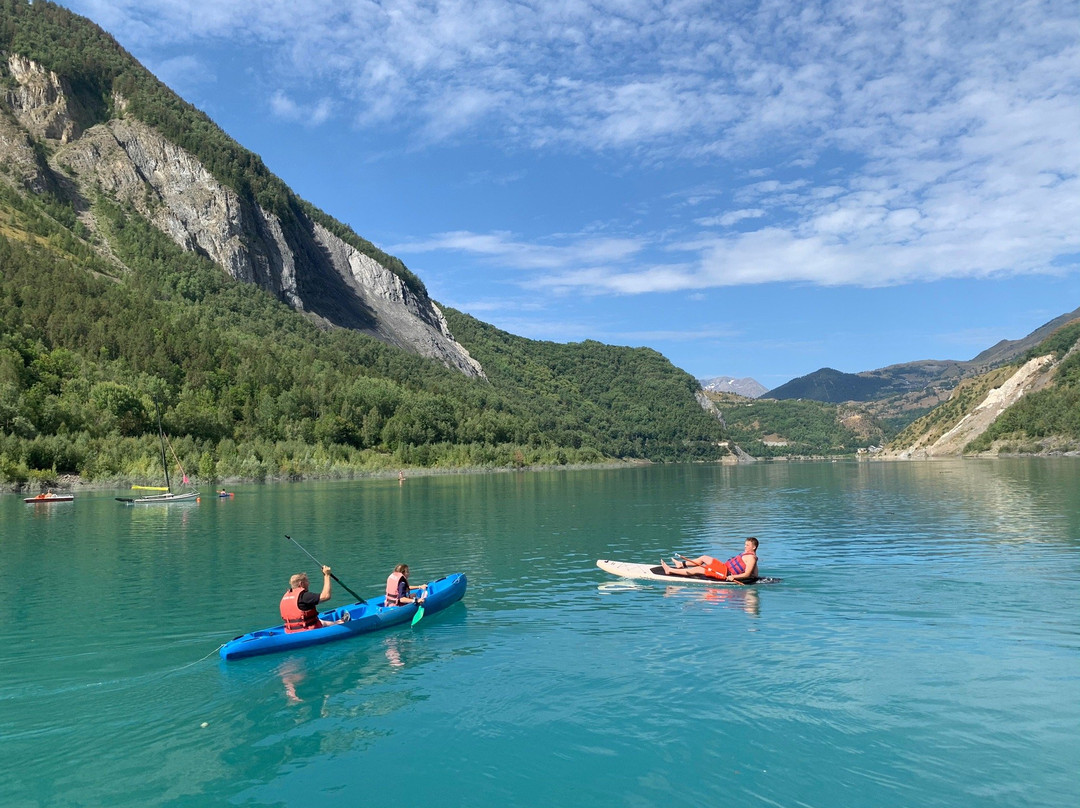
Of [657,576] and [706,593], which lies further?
Answer: [657,576]

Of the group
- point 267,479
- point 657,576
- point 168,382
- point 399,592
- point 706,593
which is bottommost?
point 706,593

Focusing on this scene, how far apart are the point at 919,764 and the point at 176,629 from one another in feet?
72.1

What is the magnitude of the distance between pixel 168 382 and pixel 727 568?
128m

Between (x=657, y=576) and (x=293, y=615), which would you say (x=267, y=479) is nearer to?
(x=657, y=576)

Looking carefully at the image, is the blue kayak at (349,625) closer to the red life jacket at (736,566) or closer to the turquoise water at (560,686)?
the turquoise water at (560,686)

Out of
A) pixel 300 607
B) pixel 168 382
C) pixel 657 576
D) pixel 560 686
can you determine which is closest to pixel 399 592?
pixel 300 607

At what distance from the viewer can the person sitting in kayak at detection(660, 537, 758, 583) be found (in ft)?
102

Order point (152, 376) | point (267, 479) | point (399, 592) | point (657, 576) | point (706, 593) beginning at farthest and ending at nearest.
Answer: point (152, 376) → point (267, 479) → point (657, 576) → point (706, 593) → point (399, 592)

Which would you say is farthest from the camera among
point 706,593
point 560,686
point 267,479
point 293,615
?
point 267,479

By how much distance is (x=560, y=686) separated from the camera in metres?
18.5

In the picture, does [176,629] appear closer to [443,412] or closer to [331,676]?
[331,676]

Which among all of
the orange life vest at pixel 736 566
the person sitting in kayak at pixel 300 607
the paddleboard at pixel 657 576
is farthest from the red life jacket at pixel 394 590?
the orange life vest at pixel 736 566

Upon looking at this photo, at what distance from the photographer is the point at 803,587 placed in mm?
31062

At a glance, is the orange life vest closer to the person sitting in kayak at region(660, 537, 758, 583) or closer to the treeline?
the person sitting in kayak at region(660, 537, 758, 583)
